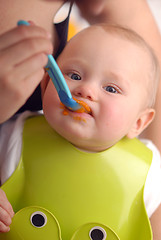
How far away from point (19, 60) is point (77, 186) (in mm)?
436

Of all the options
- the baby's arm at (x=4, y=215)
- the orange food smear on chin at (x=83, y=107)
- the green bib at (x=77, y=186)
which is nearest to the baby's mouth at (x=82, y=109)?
the orange food smear on chin at (x=83, y=107)

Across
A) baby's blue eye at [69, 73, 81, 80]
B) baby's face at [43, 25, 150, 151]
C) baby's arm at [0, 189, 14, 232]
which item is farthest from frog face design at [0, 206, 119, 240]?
baby's blue eye at [69, 73, 81, 80]

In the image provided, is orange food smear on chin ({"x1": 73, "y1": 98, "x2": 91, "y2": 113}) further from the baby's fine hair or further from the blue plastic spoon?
the baby's fine hair

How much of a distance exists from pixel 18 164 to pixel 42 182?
0.08 meters

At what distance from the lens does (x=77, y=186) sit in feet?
2.83

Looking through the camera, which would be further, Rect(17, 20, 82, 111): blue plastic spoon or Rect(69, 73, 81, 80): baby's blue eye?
Rect(69, 73, 81, 80): baby's blue eye

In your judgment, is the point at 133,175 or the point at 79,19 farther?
the point at 79,19

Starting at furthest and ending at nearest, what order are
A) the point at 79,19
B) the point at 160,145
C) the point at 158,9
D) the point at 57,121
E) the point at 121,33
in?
1. the point at 158,9
2. the point at 79,19
3. the point at 160,145
4. the point at 121,33
5. the point at 57,121

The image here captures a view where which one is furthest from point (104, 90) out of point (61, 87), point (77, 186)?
point (77, 186)

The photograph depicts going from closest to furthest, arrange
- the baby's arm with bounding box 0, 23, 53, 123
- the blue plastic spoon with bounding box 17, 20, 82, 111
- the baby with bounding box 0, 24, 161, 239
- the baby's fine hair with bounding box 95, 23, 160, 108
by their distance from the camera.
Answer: the baby's arm with bounding box 0, 23, 53, 123 < the blue plastic spoon with bounding box 17, 20, 82, 111 < the baby with bounding box 0, 24, 161, 239 < the baby's fine hair with bounding box 95, 23, 160, 108

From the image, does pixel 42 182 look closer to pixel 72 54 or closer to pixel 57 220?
pixel 57 220

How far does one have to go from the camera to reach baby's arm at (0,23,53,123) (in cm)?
52

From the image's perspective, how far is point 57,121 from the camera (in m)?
0.80

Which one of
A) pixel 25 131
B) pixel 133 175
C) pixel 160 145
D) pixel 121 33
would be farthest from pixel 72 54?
pixel 160 145
